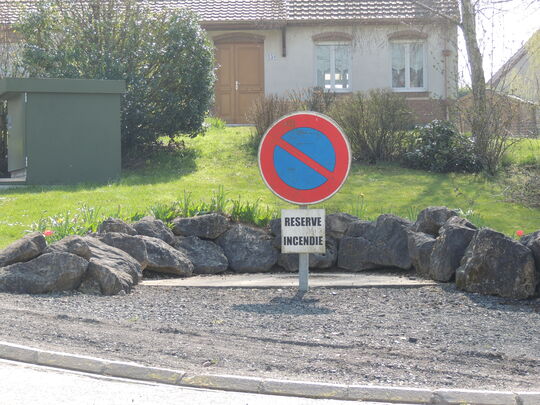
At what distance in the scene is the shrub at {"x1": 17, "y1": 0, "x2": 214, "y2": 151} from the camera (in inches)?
716

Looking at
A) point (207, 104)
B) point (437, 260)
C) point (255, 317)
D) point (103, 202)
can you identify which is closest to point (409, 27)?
point (207, 104)

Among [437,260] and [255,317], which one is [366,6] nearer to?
[437,260]

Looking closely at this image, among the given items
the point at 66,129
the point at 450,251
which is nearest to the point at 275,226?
the point at 450,251

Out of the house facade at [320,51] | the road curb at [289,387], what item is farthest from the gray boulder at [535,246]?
the house facade at [320,51]

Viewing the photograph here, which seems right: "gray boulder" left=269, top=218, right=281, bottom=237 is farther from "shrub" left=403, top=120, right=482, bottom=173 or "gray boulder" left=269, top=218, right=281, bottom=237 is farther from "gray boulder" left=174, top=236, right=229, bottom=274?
"shrub" left=403, top=120, right=482, bottom=173

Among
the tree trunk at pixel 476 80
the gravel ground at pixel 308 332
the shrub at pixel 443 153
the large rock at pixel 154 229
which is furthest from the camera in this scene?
the shrub at pixel 443 153

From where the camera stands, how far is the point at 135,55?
18.6 m

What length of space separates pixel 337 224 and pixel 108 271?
324 cm

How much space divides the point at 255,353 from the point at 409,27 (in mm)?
24201

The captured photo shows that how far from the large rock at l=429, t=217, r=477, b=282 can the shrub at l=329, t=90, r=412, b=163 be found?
9.48 meters

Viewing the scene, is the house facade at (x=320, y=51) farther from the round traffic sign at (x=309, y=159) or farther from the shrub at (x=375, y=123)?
the round traffic sign at (x=309, y=159)

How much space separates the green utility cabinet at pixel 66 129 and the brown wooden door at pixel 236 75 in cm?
1297

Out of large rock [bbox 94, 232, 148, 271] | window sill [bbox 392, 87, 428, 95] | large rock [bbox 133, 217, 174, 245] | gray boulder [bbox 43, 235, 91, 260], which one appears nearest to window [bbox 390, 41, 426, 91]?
window sill [bbox 392, 87, 428, 95]

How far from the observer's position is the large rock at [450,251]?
340 inches
